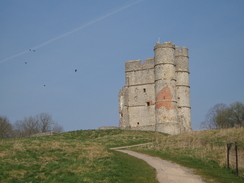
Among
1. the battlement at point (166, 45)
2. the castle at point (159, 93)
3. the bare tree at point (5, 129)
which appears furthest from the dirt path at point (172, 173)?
the bare tree at point (5, 129)

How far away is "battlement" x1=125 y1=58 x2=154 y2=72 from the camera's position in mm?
53494

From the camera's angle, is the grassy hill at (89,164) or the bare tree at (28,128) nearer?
the grassy hill at (89,164)

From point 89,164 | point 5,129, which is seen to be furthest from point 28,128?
point 89,164

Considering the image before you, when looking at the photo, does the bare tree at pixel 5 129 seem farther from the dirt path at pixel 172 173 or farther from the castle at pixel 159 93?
the dirt path at pixel 172 173

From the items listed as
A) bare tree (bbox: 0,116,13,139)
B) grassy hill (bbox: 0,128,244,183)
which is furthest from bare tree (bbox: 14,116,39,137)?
grassy hill (bbox: 0,128,244,183)

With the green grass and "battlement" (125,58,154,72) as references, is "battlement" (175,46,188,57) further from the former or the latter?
the green grass

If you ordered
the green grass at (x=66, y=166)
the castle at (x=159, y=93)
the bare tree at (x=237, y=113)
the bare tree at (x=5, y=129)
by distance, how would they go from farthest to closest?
the bare tree at (x=5, y=129) < the bare tree at (x=237, y=113) < the castle at (x=159, y=93) < the green grass at (x=66, y=166)

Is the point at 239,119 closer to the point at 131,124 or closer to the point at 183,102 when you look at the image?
the point at 183,102

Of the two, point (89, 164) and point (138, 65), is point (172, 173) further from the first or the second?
point (138, 65)

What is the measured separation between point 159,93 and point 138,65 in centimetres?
607

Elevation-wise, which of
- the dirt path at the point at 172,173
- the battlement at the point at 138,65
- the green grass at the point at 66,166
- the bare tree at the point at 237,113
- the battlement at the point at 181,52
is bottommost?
the dirt path at the point at 172,173

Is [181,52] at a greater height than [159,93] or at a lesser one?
greater

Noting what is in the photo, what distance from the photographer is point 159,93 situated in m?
51.1

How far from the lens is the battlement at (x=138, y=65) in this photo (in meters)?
53.5
